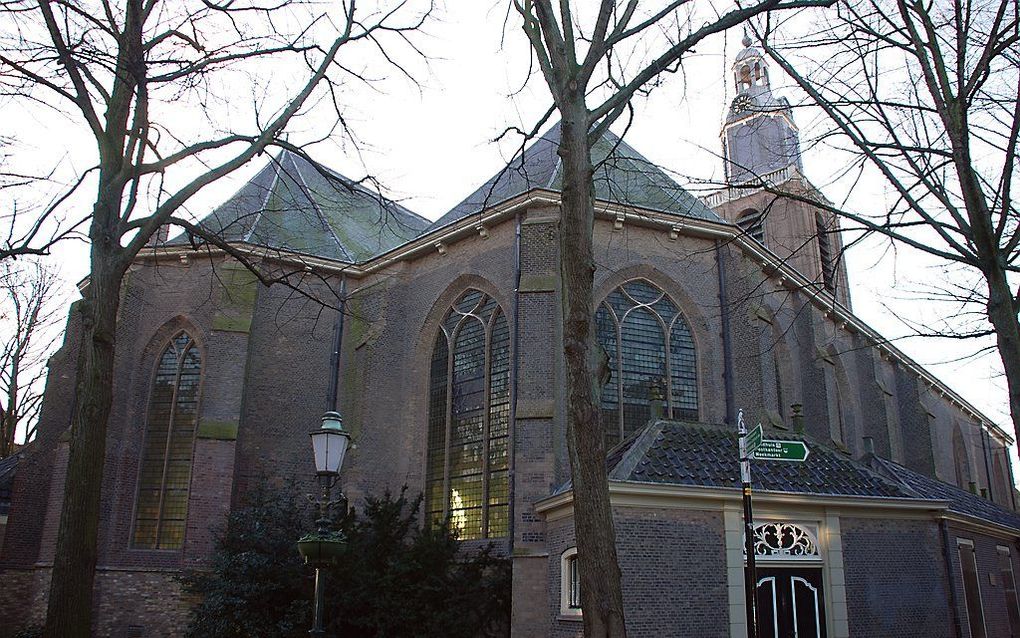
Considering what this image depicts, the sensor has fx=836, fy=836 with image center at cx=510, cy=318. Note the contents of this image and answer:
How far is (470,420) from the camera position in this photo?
64.9 ft

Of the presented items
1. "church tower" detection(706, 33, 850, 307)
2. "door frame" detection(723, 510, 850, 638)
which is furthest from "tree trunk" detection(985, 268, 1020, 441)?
"church tower" detection(706, 33, 850, 307)

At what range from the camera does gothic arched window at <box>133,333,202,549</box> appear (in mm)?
20766

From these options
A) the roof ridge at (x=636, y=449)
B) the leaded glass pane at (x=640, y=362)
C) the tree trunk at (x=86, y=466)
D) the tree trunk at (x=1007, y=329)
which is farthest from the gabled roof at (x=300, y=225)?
the tree trunk at (x=1007, y=329)

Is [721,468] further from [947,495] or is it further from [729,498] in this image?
[947,495]

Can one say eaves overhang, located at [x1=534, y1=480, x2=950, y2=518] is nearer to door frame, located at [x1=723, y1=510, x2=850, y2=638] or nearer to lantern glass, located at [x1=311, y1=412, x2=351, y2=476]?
door frame, located at [x1=723, y1=510, x2=850, y2=638]

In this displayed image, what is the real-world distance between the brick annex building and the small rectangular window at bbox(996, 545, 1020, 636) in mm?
147

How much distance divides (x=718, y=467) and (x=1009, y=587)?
10.8m

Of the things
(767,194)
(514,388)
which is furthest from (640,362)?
(767,194)

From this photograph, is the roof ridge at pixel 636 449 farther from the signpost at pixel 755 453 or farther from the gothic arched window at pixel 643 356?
the signpost at pixel 755 453

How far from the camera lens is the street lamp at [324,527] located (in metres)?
9.57

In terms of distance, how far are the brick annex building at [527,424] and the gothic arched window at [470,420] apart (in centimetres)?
6

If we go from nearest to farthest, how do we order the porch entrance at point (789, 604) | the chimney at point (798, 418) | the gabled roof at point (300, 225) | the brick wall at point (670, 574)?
the brick wall at point (670, 574) < the porch entrance at point (789, 604) < the chimney at point (798, 418) < the gabled roof at point (300, 225)

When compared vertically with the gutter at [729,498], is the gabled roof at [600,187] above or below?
above

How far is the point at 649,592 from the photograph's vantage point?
13742mm
